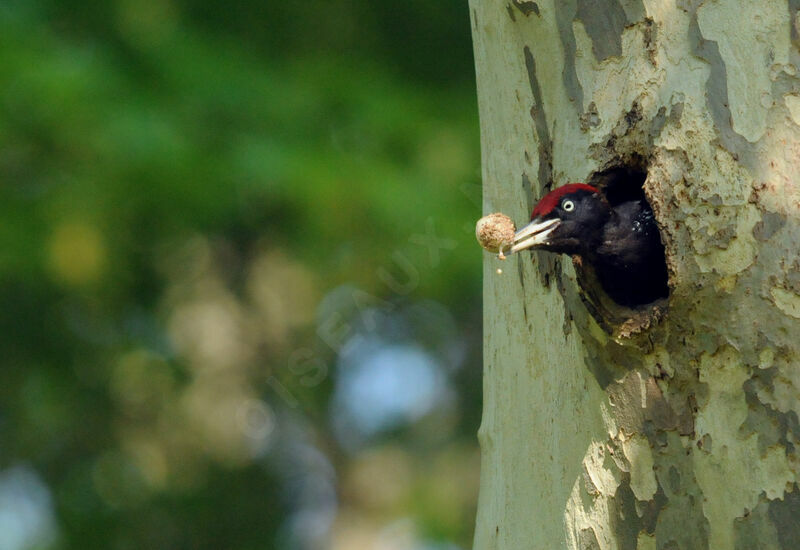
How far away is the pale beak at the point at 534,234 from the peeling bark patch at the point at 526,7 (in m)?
0.45

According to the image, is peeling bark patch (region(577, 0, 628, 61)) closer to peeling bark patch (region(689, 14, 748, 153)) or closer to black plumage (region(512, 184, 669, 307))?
peeling bark patch (region(689, 14, 748, 153))

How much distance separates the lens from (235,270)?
677 cm

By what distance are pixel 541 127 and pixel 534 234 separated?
0.27 m

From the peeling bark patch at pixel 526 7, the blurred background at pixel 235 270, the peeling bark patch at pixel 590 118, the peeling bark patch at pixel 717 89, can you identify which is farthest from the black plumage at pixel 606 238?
the blurred background at pixel 235 270

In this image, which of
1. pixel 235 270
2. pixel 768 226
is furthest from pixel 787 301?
pixel 235 270

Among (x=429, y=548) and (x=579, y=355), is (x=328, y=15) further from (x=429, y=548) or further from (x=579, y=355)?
(x=579, y=355)

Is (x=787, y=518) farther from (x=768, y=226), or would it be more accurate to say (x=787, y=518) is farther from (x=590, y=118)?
(x=590, y=118)

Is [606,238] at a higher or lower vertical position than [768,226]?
higher

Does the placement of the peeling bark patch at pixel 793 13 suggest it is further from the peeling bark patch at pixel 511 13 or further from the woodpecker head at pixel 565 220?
the peeling bark patch at pixel 511 13

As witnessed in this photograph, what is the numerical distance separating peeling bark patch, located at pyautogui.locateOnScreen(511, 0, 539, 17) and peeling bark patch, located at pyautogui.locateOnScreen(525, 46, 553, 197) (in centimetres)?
7

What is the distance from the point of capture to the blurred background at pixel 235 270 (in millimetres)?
4809

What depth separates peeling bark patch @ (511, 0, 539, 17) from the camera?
2.14 m

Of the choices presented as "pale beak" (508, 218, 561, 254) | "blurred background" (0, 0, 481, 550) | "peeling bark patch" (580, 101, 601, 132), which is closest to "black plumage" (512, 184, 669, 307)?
"pale beak" (508, 218, 561, 254)

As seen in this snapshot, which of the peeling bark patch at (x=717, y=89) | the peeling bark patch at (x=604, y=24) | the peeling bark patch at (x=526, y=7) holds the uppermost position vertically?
the peeling bark patch at (x=526, y=7)
